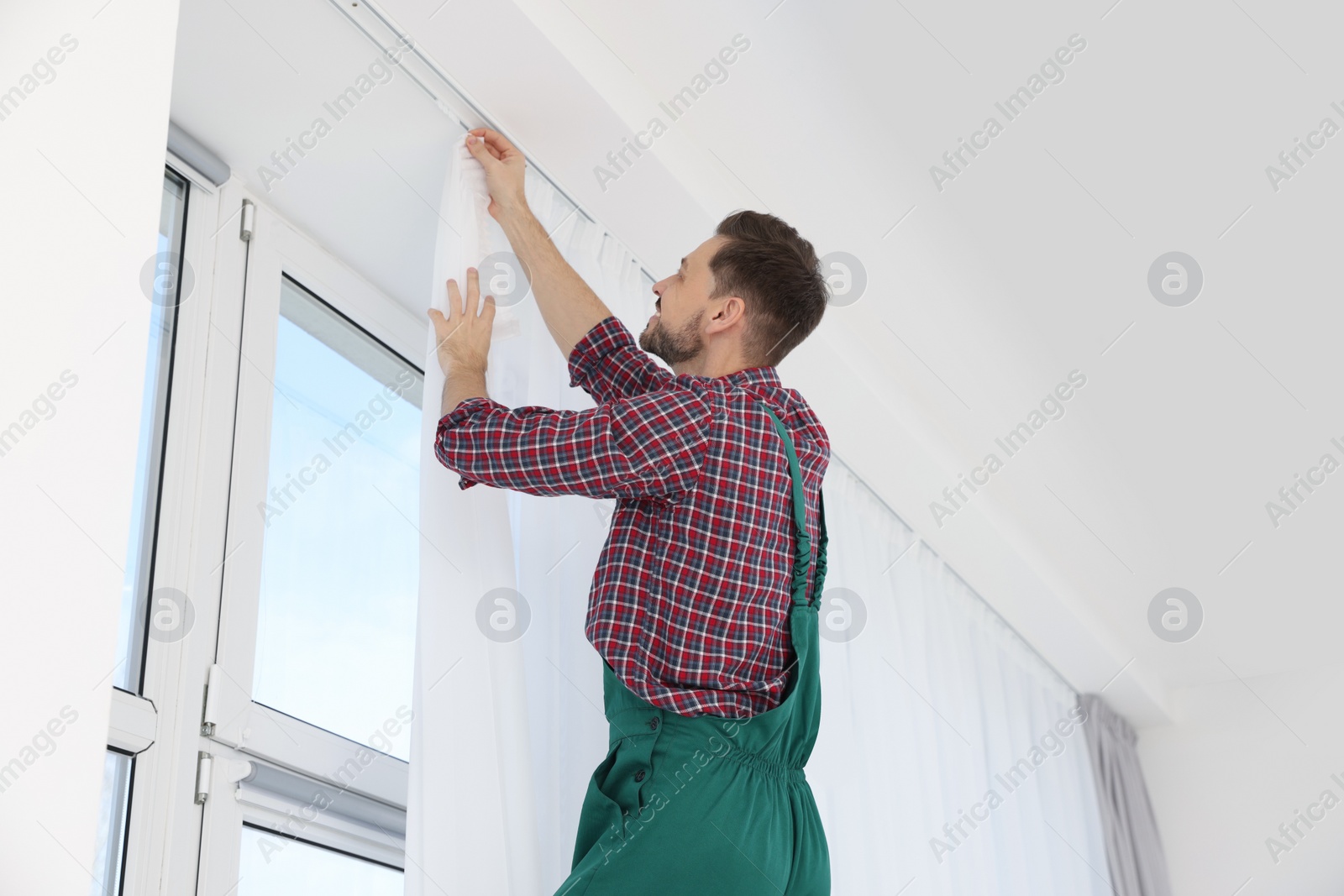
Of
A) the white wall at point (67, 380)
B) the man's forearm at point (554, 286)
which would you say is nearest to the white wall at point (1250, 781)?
the man's forearm at point (554, 286)

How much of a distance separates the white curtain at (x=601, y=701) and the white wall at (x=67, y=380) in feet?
2.15

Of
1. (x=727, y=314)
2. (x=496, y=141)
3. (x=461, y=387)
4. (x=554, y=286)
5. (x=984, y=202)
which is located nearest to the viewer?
(x=461, y=387)

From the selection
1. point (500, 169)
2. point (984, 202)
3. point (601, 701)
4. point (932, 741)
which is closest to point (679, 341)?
point (500, 169)

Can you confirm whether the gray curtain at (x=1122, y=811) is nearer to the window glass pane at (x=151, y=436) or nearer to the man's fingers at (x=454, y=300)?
the man's fingers at (x=454, y=300)

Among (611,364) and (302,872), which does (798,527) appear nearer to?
(611,364)

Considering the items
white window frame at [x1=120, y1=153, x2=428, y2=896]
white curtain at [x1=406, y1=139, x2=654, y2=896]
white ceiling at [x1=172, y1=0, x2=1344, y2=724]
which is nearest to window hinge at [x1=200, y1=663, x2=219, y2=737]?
white window frame at [x1=120, y1=153, x2=428, y2=896]

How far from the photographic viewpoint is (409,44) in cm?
178

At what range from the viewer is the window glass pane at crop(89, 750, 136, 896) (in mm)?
1446

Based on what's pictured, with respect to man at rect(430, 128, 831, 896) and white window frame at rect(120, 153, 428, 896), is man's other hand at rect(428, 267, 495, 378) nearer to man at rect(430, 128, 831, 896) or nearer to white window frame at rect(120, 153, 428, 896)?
man at rect(430, 128, 831, 896)

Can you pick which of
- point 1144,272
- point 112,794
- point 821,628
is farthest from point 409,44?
point 1144,272

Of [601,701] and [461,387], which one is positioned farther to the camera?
[601,701]

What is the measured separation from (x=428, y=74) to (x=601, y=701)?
995 millimetres

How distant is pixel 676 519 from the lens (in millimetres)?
1399

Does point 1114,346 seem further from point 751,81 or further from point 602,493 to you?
point 602,493
